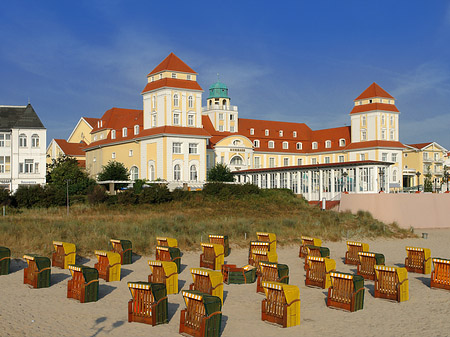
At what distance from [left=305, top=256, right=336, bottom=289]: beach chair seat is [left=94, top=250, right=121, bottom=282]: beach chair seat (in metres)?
6.36

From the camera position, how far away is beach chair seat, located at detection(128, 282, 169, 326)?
529 inches

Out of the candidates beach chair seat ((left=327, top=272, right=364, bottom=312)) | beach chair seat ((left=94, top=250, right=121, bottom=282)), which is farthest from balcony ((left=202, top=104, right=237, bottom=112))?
beach chair seat ((left=327, top=272, right=364, bottom=312))

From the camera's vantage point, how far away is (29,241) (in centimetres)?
2411

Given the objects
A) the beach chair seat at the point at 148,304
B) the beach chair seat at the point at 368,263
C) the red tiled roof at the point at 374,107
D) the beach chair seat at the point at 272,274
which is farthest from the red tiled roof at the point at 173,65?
the beach chair seat at the point at 148,304

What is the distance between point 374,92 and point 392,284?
221 ft

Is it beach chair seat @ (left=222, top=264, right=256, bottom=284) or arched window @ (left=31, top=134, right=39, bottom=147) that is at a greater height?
arched window @ (left=31, top=134, right=39, bottom=147)

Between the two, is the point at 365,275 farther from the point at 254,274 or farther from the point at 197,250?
the point at 197,250

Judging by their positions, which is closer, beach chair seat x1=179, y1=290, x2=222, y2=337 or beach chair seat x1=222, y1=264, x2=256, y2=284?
beach chair seat x1=179, y1=290, x2=222, y2=337

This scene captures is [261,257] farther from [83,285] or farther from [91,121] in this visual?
[91,121]

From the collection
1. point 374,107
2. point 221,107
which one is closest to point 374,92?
point 374,107

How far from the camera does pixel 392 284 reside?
16.4 metres

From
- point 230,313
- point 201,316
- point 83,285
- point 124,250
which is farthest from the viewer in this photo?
point 124,250

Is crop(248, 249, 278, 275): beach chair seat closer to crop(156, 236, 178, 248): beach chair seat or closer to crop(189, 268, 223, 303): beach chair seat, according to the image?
crop(156, 236, 178, 248): beach chair seat

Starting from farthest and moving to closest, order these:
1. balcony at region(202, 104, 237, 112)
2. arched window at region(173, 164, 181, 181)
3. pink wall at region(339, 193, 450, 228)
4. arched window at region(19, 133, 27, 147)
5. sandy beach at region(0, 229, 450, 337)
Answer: balcony at region(202, 104, 237, 112) < arched window at region(173, 164, 181, 181) < arched window at region(19, 133, 27, 147) < pink wall at region(339, 193, 450, 228) < sandy beach at region(0, 229, 450, 337)
